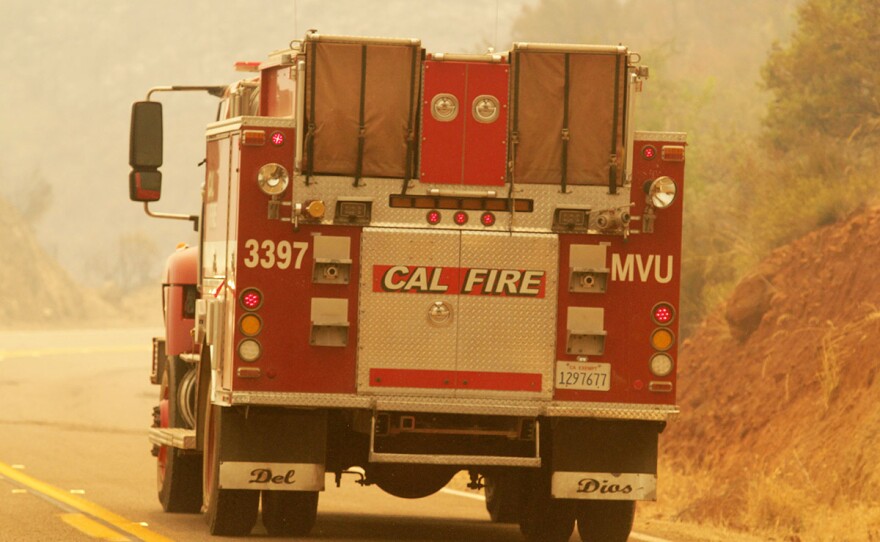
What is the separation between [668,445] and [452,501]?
4.27 meters

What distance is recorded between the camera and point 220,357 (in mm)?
11344

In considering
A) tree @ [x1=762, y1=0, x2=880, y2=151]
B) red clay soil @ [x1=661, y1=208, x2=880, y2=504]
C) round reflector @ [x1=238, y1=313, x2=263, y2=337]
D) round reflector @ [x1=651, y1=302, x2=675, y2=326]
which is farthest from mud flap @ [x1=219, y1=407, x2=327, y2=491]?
tree @ [x1=762, y1=0, x2=880, y2=151]

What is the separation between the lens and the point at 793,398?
61.1ft

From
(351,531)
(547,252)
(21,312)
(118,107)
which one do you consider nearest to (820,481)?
(351,531)

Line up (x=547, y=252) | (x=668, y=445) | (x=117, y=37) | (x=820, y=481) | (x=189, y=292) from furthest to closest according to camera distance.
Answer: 1. (x=117, y=37)
2. (x=668, y=445)
3. (x=820, y=481)
4. (x=189, y=292)
5. (x=547, y=252)

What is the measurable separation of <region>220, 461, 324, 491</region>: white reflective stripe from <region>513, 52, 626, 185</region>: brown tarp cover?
2240 millimetres

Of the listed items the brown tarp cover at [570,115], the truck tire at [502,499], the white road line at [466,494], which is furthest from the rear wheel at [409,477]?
the white road line at [466,494]

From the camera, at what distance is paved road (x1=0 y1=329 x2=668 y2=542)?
1285 cm

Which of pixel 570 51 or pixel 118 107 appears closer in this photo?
pixel 570 51

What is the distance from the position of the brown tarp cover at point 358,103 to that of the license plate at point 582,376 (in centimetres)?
155

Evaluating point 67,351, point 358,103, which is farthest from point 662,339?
Result: point 67,351

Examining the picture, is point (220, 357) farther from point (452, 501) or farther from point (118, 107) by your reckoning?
point (118, 107)

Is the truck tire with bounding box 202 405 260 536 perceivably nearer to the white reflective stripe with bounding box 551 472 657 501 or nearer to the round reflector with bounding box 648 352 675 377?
the white reflective stripe with bounding box 551 472 657 501

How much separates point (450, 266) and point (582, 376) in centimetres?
105
